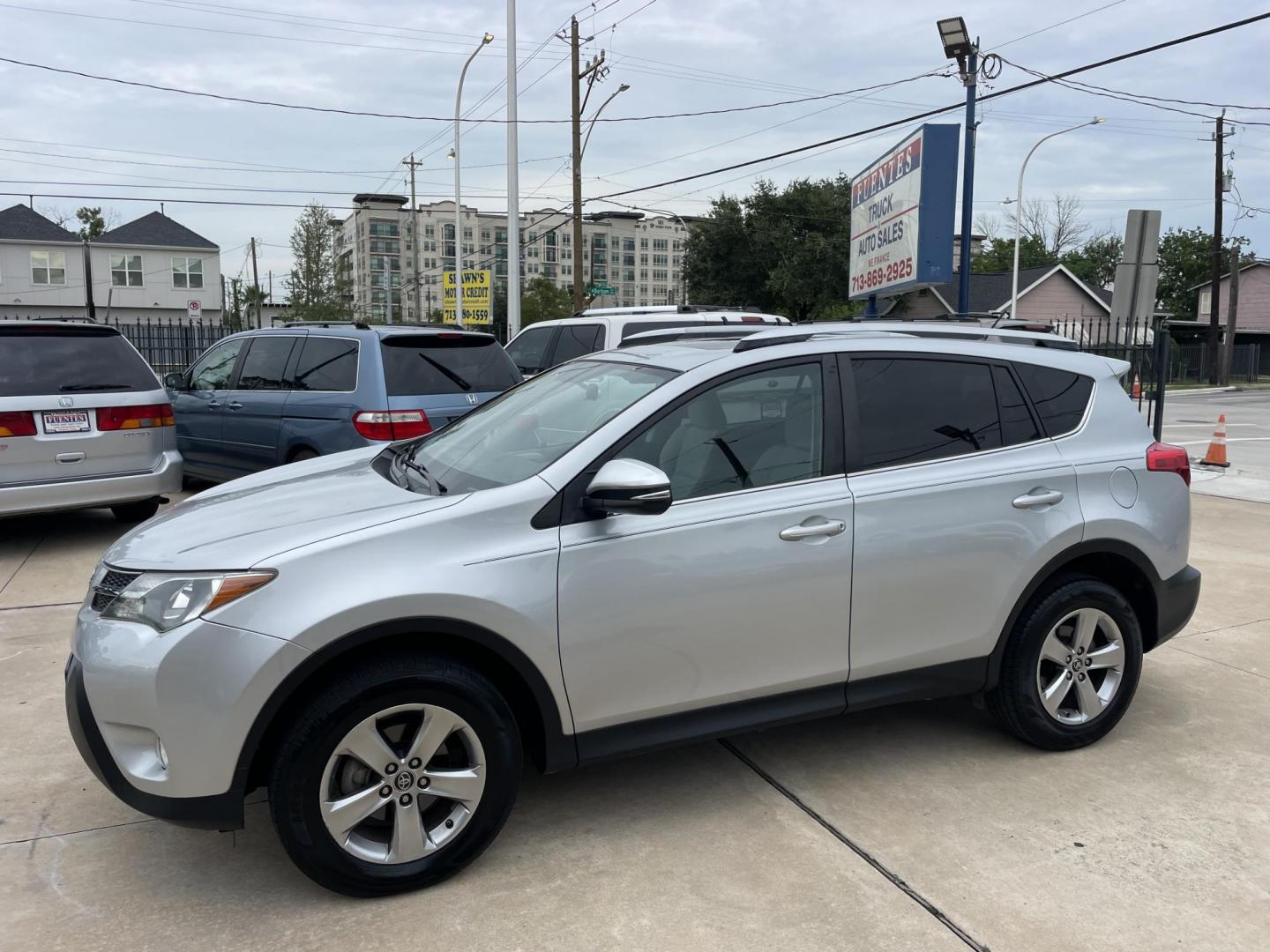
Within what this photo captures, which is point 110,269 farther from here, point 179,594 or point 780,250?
point 179,594

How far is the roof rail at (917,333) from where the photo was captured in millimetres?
3670

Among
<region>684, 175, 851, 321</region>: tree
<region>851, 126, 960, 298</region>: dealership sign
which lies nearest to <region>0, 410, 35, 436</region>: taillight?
<region>851, 126, 960, 298</region>: dealership sign

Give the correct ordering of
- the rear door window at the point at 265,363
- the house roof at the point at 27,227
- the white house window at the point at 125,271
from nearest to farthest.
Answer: the rear door window at the point at 265,363 → the house roof at the point at 27,227 → the white house window at the point at 125,271

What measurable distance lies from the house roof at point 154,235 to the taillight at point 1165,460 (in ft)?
174

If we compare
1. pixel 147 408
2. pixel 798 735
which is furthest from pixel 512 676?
pixel 147 408

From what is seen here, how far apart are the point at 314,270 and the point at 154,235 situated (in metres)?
7.83

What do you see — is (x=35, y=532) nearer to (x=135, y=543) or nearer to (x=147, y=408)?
(x=147, y=408)

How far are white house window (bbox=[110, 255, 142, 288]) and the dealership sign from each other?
46013 millimetres

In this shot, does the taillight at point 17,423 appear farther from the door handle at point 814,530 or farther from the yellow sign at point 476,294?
the yellow sign at point 476,294

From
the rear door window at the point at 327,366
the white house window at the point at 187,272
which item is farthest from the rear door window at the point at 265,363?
the white house window at the point at 187,272

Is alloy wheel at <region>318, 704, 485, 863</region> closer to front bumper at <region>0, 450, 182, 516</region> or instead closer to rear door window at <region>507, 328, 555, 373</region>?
front bumper at <region>0, 450, 182, 516</region>

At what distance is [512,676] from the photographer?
3.06 metres

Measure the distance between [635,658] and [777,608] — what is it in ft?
1.76

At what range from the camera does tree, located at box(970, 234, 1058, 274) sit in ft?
239
